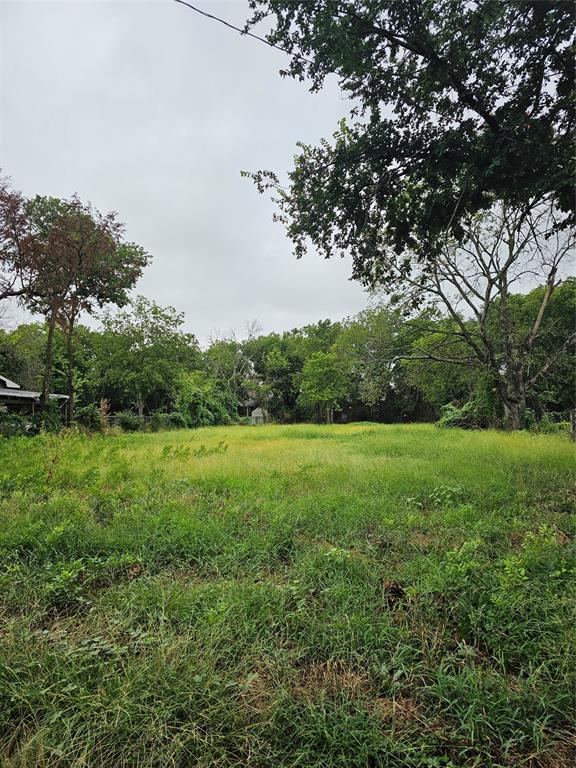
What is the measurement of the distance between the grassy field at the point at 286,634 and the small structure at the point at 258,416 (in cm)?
3022

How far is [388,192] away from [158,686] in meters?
5.71

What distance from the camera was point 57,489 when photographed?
471cm

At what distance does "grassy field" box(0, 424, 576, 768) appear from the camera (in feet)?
4.87

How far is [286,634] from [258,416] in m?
36.8

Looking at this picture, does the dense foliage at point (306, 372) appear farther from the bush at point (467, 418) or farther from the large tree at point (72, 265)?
the large tree at point (72, 265)

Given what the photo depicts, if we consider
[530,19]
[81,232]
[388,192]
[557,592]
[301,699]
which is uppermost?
[81,232]

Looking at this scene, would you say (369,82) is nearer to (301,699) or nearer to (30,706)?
(301,699)

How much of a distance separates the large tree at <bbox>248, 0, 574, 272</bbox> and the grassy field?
3948 millimetres

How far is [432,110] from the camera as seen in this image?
170 inches

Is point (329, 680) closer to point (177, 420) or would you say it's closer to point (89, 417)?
point (89, 417)

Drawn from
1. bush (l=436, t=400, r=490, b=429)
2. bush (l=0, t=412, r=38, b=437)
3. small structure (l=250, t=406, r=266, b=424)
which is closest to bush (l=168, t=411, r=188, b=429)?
bush (l=0, t=412, r=38, b=437)

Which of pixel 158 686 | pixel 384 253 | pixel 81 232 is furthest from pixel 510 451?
pixel 81 232

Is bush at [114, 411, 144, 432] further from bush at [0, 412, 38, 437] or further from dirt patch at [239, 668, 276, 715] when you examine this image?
dirt patch at [239, 668, 276, 715]

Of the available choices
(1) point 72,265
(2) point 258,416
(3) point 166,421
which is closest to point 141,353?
(3) point 166,421
